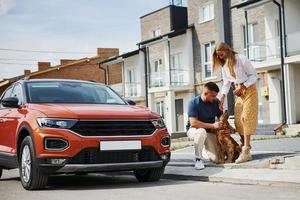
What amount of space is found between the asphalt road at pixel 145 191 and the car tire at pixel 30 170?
133mm

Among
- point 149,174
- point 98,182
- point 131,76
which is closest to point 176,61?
point 131,76

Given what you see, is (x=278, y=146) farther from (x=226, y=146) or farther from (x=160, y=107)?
(x=160, y=107)

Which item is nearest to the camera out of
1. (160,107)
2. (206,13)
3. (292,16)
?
(292,16)

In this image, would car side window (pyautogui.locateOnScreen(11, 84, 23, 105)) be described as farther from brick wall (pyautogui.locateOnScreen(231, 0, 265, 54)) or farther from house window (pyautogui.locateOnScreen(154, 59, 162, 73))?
house window (pyautogui.locateOnScreen(154, 59, 162, 73))

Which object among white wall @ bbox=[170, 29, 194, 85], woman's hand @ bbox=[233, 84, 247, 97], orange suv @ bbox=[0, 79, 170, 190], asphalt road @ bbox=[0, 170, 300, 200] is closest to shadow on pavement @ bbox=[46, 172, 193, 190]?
asphalt road @ bbox=[0, 170, 300, 200]

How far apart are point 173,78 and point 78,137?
28793mm

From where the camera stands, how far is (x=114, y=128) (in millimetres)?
7891

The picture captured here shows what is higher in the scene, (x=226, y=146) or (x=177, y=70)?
(x=177, y=70)

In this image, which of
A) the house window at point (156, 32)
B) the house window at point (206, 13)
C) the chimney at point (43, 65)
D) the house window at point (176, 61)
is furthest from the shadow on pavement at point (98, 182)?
the chimney at point (43, 65)

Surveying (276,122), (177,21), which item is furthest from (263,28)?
(177,21)

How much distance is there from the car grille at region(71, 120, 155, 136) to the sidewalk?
4.15ft

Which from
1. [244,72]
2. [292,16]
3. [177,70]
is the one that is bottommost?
[244,72]

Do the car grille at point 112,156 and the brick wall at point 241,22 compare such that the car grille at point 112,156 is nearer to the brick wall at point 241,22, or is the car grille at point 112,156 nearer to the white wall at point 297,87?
the white wall at point 297,87

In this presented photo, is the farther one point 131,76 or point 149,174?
point 131,76
